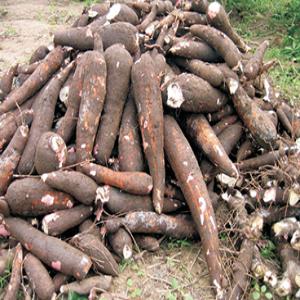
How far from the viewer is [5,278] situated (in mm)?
2783

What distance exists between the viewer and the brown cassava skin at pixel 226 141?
3.21m

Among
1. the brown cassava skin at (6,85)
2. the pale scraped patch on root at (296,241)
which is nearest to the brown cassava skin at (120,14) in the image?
the brown cassava skin at (6,85)

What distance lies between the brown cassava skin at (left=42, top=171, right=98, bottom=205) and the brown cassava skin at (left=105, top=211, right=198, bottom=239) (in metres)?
0.20

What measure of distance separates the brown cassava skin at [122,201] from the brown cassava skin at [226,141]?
459mm

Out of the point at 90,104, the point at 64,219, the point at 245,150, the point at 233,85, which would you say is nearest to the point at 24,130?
the point at 90,104

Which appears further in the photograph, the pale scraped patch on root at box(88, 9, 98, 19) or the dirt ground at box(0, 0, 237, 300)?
the pale scraped patch on root at box(88, 9, 98, 19)

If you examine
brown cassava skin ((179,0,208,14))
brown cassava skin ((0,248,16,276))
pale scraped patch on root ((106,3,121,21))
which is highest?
pale scraped patch on root ((106,3,121,21))

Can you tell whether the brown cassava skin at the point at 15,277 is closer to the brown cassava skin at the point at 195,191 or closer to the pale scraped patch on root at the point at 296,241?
the brown cassava skin at the point at 195,191

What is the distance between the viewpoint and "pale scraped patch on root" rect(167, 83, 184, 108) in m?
3.11

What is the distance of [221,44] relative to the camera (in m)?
3.37

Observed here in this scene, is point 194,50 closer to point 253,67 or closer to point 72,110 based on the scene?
point 253,67

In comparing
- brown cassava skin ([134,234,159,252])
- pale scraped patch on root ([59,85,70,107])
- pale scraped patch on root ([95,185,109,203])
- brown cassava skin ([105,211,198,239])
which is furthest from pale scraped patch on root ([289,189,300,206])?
pale scraped patch on root ([59,85,70,107])

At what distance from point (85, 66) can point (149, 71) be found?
1.39 ft

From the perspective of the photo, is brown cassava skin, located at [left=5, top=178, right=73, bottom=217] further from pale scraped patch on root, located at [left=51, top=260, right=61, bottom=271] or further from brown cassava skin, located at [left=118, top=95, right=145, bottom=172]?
brown cassava skin, located at [left=118, top=95, right=145, bottom=172]
